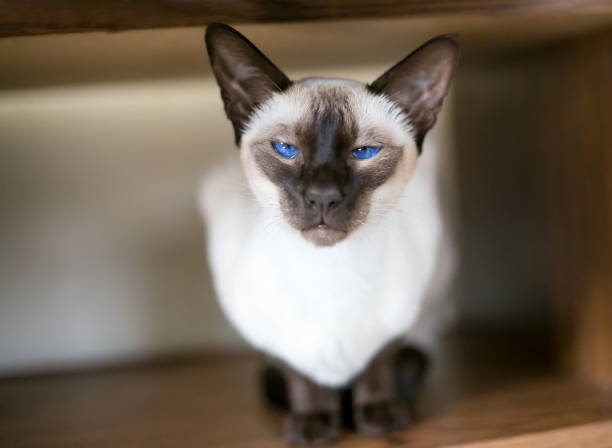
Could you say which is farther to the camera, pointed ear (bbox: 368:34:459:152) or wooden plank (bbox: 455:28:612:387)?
wooden plank (bbox: 455:28:612:387)

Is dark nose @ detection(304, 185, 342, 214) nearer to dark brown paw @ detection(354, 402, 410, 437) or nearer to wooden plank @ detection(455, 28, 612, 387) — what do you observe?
dark brown paw @ detection(354, 402, 410, 437)

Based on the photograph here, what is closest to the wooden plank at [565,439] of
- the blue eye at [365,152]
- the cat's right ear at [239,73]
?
the blue eye at [365,152]

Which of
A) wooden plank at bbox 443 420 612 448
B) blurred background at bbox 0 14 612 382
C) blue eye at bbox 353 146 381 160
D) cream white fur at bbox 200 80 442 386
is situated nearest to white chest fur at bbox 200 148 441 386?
cream white fur at bbox 200 80 442 386

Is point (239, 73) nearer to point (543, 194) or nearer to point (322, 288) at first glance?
point (322, 288)

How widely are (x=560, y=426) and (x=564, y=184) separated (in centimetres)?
54

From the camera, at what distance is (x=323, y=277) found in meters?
1.03

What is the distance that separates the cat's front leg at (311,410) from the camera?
43.3 inches

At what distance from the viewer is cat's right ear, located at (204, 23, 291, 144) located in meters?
0.93

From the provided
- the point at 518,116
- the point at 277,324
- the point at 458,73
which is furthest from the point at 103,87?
the point at 518,116

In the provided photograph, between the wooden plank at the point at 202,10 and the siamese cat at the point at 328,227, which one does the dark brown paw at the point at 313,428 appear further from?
the wooden plank at the point at 202,10

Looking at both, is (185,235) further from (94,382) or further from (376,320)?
(376,320)

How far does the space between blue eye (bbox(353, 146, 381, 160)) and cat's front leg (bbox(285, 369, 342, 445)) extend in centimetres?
42

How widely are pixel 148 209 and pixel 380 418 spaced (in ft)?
2.79

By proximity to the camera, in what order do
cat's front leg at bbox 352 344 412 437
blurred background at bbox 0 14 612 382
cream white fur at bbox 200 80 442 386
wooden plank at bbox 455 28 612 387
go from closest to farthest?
cream white fur at bbox 200 80 442 386 < cat's front leg at bbox 352 344 412 437 < wooden plank at bbox 455 28 612 387 < blurred background at bbox 0 14 612 382
